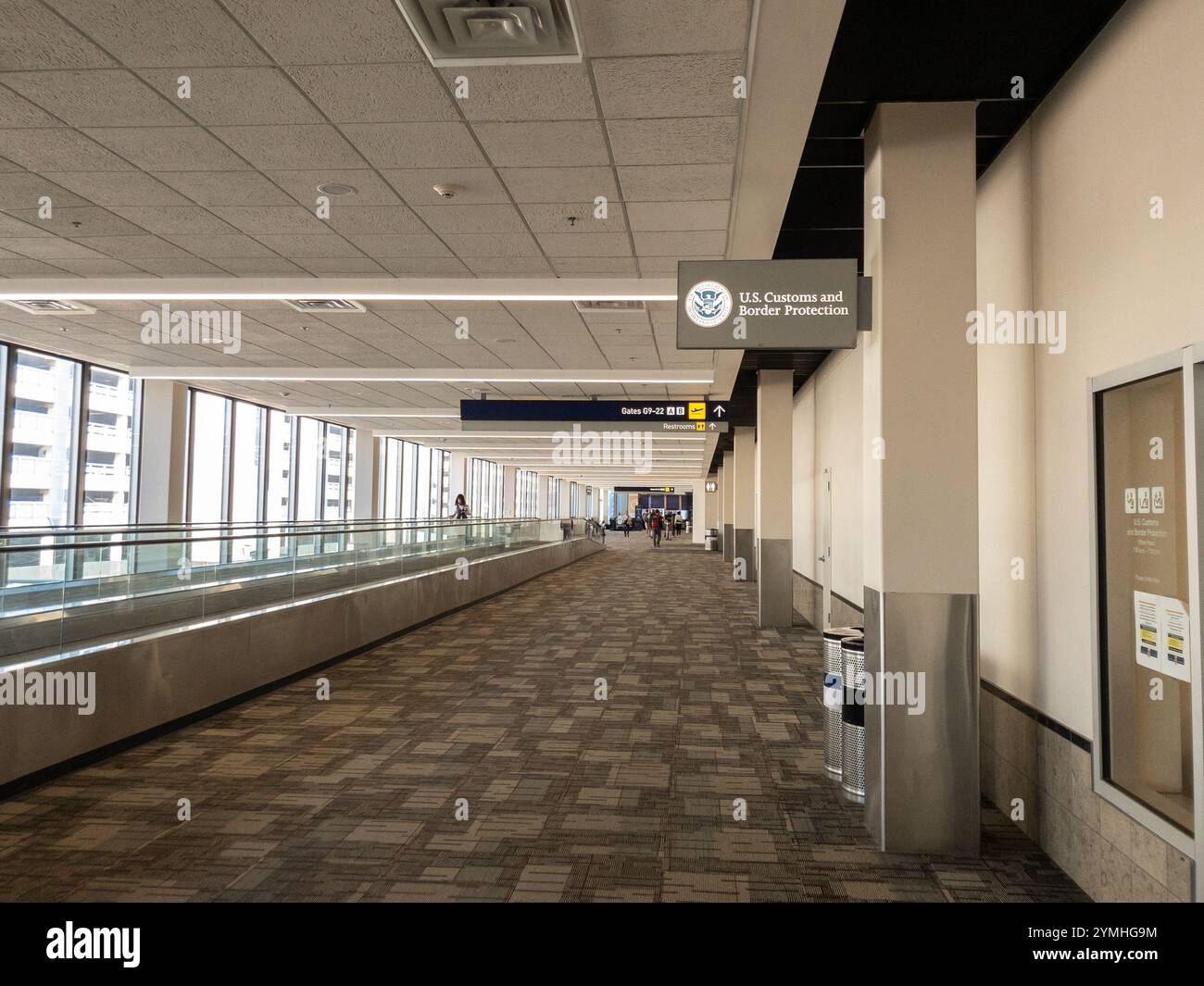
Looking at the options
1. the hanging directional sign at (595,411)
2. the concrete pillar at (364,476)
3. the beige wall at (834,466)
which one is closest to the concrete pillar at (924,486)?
the beige wall at (834,466)

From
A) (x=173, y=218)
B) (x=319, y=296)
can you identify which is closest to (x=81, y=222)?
(x=173, y=218)

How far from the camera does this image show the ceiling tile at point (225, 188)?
5.17 m

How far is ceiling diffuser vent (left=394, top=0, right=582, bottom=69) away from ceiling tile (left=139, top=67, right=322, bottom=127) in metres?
0.91

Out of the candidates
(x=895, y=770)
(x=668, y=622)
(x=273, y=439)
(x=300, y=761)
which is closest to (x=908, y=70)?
(x=895, y=770)

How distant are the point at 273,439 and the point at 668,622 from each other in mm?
11870

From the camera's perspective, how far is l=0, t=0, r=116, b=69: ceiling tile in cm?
346

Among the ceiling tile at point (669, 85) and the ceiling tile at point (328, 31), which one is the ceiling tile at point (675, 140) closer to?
the ceiling tile at point (669, 85)

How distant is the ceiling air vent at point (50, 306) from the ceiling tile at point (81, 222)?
2129 millimetres

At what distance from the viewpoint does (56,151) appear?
4.84 m

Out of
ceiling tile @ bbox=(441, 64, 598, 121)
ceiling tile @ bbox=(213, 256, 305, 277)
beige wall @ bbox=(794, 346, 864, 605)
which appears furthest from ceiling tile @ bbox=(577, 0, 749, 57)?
ceiling tile @ bbox=(213, 256, 305, 277)

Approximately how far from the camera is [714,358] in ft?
33.7

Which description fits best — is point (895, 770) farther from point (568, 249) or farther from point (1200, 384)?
point (568, 249)

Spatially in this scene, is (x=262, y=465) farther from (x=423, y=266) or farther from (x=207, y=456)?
(x=423, y=266)

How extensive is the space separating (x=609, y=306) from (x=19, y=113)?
493 cm
